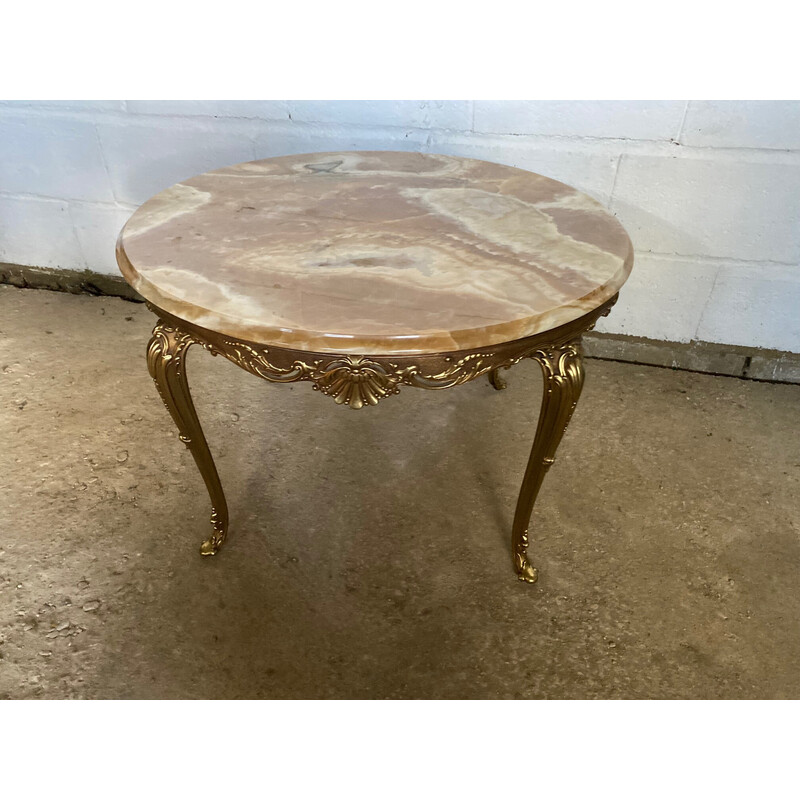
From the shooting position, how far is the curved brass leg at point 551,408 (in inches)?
40.6

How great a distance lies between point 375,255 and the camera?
1.09 meters

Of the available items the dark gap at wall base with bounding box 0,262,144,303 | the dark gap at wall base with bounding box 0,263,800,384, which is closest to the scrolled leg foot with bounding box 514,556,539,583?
the dark gap at wall base with bounding box 0,263,800,384

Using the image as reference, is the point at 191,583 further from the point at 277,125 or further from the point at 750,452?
the point at 750,452

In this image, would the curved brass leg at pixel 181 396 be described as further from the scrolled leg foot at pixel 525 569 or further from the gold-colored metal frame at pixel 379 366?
the scrolled leg foot at pixel 525 569

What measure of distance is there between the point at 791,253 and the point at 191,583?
1.89 m

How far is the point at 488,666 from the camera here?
1.22 metres

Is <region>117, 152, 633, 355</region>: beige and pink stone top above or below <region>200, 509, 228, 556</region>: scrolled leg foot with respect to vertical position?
above

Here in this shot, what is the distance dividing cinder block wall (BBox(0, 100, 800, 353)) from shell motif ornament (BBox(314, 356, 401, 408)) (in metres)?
1.10

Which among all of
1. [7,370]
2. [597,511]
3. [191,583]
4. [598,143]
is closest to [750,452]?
[597,511]

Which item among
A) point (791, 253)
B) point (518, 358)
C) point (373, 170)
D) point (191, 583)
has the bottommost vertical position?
point (191, 583)

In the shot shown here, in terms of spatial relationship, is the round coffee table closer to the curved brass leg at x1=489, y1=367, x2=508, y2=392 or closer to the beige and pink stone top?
the beige and pink stone top

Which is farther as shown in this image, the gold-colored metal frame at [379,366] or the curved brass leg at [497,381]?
the curved brass leg at [497,381]

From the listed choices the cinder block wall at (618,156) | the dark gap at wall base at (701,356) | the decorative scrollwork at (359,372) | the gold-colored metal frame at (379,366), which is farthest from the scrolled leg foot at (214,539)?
the dark gap at wall base at (701,356)

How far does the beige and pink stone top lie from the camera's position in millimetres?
908
